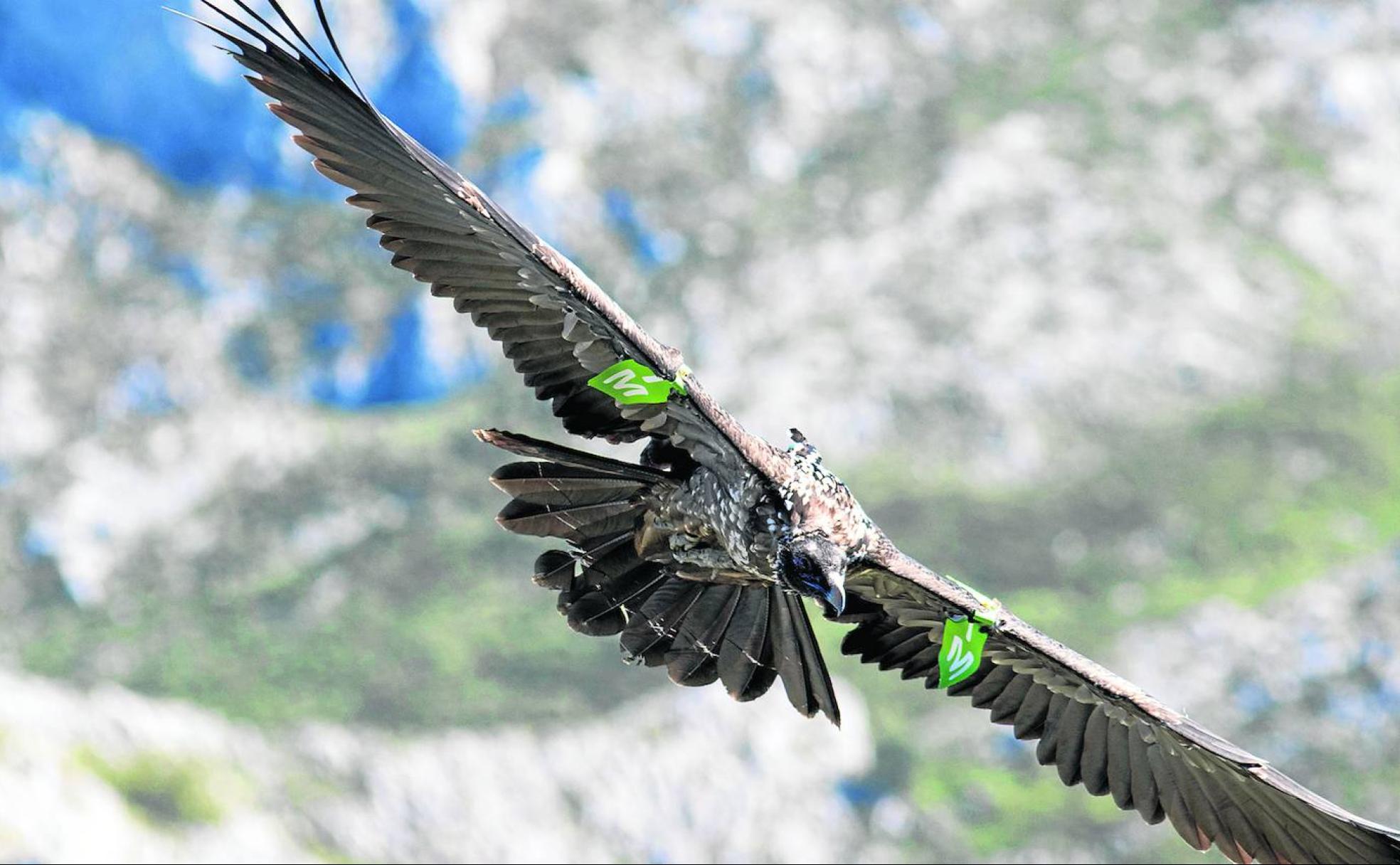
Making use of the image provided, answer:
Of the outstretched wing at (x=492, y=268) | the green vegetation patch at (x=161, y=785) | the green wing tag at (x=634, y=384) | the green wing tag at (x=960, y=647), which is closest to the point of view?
the outstretched wing at (x=492, y=268)

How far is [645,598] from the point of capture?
465 inches

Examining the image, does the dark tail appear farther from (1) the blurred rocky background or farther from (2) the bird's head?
(1) the blurred rocky background

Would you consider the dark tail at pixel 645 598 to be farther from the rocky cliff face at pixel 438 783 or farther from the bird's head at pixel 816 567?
the rocky cliff face at pixel 438 783

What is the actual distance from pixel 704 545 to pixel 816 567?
3.45ft

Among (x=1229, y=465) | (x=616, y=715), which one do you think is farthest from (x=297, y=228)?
(x=1229, y=465)

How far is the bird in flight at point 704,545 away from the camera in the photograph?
34.0ft

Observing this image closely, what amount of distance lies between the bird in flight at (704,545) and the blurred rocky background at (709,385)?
1839cm

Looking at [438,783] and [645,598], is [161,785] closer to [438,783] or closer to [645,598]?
[438,783]

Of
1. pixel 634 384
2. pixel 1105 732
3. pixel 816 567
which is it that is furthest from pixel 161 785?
pixel 816 567

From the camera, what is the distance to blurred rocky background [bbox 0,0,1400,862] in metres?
30.4

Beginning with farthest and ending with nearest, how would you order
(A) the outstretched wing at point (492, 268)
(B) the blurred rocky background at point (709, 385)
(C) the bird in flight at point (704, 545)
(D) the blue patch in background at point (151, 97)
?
(D) the blue patch in background at point (151, 97)
(B) the blurred rocky background at point (709, 385)
(C) the bird in flight at point (704, 545)
(A) the outstretched wing at point (492, 268)

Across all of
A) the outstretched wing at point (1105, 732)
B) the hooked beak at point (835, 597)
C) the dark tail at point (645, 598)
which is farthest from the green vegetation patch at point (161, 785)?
the hooked beak at point (835, 597)

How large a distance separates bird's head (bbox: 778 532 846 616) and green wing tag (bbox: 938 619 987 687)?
1393 mm

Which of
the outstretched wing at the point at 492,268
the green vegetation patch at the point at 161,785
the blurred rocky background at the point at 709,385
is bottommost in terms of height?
the green vegetation patch at the point at 161,785
